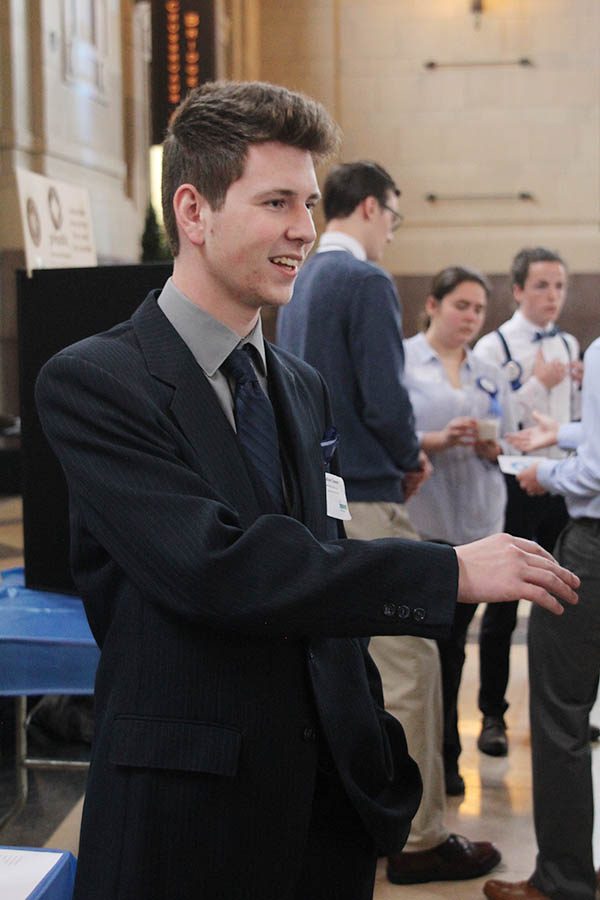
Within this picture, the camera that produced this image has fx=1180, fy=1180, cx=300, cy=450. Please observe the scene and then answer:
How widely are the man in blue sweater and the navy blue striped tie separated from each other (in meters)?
1.86

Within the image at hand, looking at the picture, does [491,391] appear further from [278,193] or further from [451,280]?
[278,193]

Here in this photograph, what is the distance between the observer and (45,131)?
28.3 feet

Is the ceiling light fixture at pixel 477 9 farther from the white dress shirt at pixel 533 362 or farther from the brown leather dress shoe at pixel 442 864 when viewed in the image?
the brown leather dress shoe at pixel 442 864

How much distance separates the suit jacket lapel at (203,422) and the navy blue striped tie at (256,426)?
0.15ft

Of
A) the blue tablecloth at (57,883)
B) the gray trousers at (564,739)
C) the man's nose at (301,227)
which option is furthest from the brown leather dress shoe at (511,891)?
the man's nose at (301,227)

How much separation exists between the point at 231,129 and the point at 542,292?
3.90 meters

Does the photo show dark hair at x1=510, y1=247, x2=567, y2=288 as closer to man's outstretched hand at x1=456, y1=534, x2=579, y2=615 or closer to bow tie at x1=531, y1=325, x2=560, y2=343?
bow tie at x1=531, y1=325, x2=560, y2=343

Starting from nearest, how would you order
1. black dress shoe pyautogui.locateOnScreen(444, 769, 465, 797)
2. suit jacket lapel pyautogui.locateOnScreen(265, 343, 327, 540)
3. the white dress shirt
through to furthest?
suit jacket lapel pyautogui.locateOnScreen(265, 343, 327, 540)
black dress shoe pyautogui.locateOnScreen(444, 769, 465, 797)
the white dress shirt

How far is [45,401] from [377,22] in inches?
487

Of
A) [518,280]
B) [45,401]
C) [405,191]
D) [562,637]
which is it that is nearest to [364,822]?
[45,401]

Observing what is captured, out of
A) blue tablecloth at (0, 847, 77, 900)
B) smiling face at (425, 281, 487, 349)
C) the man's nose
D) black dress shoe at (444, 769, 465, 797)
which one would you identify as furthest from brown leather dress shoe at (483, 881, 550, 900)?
the man's nose

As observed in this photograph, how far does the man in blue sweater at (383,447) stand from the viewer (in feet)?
11.5

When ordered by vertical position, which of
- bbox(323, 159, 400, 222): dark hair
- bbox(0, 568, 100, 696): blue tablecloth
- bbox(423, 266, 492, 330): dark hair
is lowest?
bbox(0, 568, 100, 696): blue tablecloth

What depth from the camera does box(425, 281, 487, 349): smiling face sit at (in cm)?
466
